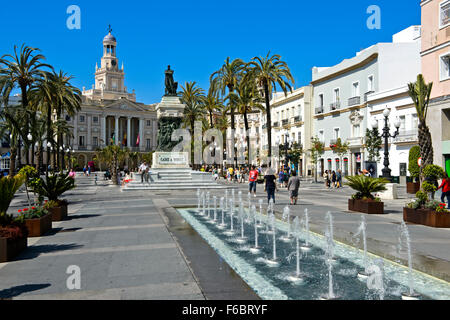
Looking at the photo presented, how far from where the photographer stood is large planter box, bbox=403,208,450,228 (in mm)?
11125

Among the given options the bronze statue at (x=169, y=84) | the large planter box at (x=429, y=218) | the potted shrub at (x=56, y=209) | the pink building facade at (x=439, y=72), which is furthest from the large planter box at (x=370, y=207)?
the bronze statue at (x=169, y=84)

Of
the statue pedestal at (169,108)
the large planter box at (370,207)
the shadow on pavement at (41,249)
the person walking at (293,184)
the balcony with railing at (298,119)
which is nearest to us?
the shadow on pavement at (41,249)

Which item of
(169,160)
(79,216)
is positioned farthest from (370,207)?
(169,160)

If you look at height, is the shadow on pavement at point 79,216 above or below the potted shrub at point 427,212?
below

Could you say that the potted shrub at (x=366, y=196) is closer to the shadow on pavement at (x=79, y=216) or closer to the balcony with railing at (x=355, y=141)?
the shadow on pavement at (x=79, y=216)

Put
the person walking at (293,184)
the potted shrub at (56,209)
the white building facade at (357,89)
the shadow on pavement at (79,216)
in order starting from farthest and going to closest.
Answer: the white building facade at (357,89)
the person walking at (293,184)
the shadow on pavement at (79,216)
the potted shrub at (56,209)

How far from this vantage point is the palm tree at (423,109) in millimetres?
16328

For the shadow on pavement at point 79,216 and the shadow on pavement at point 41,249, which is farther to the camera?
the shadow on pavement at point 79,216

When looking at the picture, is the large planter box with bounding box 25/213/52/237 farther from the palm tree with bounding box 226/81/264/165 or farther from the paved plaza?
the palm tree with bounding box 226/81/264/165

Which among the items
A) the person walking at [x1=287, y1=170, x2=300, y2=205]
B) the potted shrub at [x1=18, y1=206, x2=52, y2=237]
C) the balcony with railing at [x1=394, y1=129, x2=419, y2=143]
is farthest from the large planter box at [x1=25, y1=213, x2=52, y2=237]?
the balcony with railing at [x1=394, y1=129, x2=419, y2=143]

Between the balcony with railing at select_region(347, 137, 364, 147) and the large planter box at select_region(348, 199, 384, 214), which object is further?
the balcony with railing at select_region(347, 137, 364, 147)

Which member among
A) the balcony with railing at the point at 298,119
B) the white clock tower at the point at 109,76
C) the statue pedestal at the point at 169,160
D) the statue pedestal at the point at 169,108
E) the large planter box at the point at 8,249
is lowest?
the large planter box at the point at 8,249

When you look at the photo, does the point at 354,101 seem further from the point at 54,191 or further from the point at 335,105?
the point at 54,191

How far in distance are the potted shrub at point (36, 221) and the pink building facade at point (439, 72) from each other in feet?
77.8
